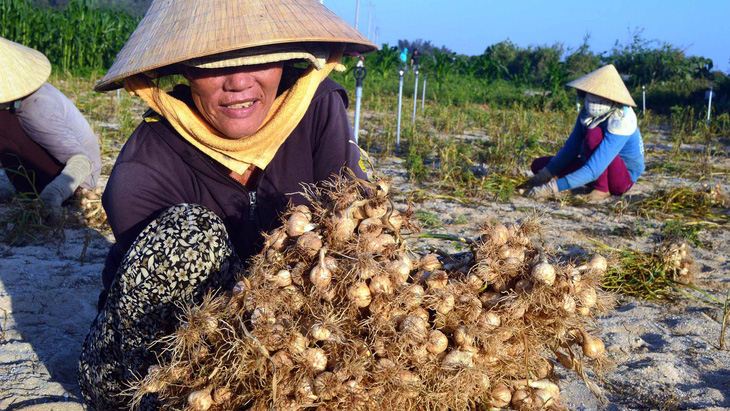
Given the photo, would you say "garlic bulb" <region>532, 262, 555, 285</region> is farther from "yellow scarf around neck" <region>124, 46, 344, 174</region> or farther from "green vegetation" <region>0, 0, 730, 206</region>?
"green vegetation" <region>0, 0, 730, 206</region>

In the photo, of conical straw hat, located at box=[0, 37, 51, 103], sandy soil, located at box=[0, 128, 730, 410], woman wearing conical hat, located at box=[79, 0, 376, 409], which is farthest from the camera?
conical straw hat, located at box=[0, 37, 51, 103]

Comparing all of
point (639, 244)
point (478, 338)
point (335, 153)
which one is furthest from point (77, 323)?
point (639, 244)

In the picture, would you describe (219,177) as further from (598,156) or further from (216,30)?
(598,156)

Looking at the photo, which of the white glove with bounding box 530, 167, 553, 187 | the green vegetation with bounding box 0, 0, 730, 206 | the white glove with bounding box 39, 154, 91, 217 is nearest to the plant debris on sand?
the white glove with bounding box 39, 154, 91, 217

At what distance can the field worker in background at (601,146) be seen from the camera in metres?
4.65

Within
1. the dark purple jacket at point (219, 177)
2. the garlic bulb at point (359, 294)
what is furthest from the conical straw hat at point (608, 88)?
the garlic bulb at point (359, 294)

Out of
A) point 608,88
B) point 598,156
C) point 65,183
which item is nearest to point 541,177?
point 598,156

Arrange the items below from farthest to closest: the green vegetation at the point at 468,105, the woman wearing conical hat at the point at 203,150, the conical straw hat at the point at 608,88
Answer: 1. the green vegetation at the point at 468,105
2. the conical straw hat at the point at 608,88
3. the woman wearing conical hat at the point at 203,150

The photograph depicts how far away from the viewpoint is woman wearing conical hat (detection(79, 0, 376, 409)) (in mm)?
1547

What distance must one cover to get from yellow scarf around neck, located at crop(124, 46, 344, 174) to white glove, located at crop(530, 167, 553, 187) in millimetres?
3599

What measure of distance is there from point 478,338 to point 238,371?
547 millimetres

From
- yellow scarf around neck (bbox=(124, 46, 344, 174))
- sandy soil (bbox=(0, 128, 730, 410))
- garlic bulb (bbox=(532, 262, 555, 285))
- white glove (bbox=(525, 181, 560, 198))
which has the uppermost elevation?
yellow scarf around neck (bbox=(124, 46, 344, 174))

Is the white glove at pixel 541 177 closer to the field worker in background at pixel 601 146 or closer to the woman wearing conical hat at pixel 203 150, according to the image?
the field worker in background at pixel 601 146

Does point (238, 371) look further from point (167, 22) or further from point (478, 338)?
point (167, 22)
